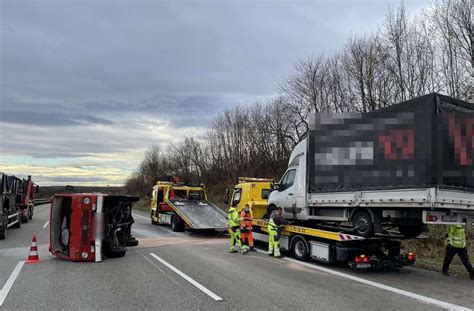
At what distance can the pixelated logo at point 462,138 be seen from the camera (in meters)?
8.12

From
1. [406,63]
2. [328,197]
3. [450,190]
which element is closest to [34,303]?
[328,197]

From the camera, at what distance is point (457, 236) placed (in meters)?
9.20

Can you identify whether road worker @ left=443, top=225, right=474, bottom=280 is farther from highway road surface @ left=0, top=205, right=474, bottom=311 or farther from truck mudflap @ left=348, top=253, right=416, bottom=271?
truck mudflap @ left=348, top=253, right=416, bottom=271

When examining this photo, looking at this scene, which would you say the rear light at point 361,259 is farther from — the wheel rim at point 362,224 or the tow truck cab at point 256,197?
the tow truck cab at point 256,197

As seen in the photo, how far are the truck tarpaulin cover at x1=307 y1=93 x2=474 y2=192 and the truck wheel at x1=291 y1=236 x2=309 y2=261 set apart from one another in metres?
2.01

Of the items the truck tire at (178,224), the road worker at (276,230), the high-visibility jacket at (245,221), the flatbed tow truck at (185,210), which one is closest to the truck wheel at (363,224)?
the road worker at (276,230)

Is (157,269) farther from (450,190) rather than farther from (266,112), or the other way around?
(266,112)

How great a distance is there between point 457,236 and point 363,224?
2011mm

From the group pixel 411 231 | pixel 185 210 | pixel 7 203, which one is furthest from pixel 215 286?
pixel 7 203

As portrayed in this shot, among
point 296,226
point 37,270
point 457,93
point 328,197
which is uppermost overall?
point 457,93

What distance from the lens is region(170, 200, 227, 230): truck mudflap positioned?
18.2m

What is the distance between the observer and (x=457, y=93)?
19.3m

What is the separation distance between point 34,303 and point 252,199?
10.3 meters

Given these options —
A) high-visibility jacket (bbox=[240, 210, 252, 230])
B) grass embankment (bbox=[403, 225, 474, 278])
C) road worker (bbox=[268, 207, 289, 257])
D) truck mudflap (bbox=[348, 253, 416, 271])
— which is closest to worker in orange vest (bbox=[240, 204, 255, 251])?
high-visibility jacket (bbox=[240, 210, 252, 230])
